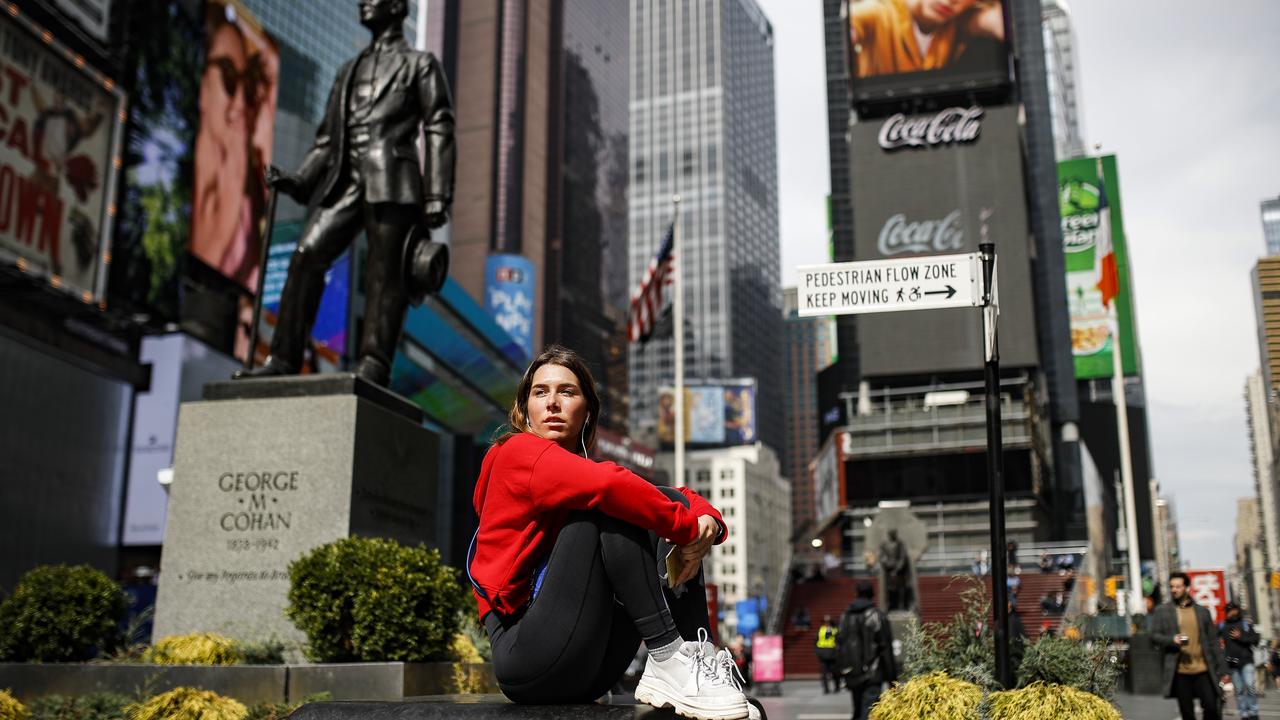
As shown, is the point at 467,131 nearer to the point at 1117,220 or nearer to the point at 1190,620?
the point at 1117,220

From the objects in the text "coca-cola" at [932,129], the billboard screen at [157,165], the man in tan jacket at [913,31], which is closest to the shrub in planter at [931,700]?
the billboard screen at [157,165]

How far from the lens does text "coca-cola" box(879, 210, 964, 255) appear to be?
69.6 m

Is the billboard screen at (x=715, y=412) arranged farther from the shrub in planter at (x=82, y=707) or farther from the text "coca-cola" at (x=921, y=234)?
the shrub in planter at (x=82, y=707)

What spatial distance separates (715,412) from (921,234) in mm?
74529

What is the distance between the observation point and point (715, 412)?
142750 millimetres

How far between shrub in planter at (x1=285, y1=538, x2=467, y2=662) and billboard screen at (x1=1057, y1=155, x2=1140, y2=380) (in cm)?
→ 9209

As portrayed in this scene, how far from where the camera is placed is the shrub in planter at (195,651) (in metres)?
7.20

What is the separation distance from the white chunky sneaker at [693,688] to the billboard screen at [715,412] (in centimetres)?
13329

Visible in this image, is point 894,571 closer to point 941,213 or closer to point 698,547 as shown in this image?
point 698,547

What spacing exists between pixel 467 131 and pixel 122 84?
251ft

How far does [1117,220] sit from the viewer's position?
92250 mm

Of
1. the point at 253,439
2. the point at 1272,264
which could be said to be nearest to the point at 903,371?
the point at 1272,264

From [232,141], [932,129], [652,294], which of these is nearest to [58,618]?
[652,294]

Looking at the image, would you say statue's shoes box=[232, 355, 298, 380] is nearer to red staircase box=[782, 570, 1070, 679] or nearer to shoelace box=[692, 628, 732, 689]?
shoelace box=[692, 628, 732, 689]
